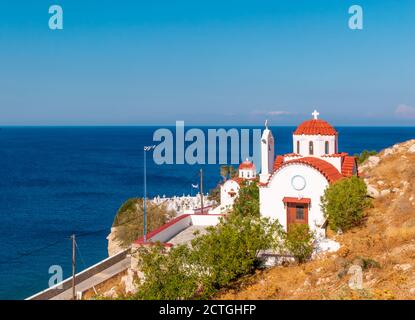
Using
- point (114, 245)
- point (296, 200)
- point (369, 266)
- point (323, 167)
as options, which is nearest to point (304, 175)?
point (323, 167)

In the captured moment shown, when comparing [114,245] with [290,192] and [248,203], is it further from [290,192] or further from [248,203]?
[290,192]

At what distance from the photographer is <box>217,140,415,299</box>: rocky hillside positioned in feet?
47.0

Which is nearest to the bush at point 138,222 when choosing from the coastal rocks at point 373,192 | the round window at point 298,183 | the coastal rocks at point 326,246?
the round window at point 298,183

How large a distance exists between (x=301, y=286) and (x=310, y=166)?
8.59m

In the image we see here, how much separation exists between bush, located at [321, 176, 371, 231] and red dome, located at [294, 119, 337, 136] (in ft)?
14.4

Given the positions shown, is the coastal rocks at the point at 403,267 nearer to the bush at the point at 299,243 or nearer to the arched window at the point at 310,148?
the bush at the point at 299,243

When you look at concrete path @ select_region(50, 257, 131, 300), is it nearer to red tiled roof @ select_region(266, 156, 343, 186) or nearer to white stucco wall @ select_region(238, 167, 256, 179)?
red tiled roof @ select_region(266, 156, 343, 186)

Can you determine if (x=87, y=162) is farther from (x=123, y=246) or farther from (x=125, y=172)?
(x=123, y=246)

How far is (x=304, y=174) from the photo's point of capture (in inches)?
972

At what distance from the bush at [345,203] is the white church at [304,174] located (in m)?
0.87

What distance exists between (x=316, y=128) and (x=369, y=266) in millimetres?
12051

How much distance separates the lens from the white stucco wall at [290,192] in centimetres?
2442

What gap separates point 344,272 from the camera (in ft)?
55.1
